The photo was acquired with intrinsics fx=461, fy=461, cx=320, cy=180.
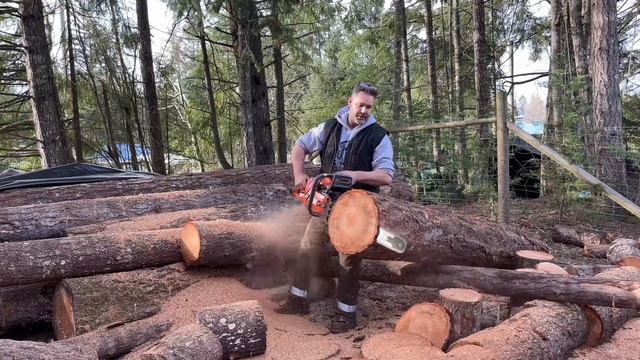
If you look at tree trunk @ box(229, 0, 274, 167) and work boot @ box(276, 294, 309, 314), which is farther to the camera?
tree trunk @ box(229, 0, 274, 167)

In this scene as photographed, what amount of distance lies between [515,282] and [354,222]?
129 cm

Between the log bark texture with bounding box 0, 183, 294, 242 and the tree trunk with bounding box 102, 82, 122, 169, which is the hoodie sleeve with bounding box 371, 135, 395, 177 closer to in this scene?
the log bark texture with bounding box 0, 183, 294, 242

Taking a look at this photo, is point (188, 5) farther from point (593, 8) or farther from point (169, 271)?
point (593, 8)

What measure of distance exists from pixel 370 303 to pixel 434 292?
0.61 metres

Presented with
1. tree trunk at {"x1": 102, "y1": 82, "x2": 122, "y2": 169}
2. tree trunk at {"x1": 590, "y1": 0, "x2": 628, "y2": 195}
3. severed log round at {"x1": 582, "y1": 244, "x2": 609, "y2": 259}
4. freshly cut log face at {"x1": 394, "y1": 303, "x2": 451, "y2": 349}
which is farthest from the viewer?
tree trunk at {"x1": 102, "y1": 82, "x2": 122, "y2": 169}

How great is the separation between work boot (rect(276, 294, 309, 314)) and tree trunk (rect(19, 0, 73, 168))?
7158 millimetres

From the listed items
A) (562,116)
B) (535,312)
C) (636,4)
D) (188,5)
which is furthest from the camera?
(636,4)

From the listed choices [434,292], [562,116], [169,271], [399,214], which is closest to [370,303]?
[434,292]

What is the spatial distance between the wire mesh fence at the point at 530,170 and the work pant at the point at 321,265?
150 inches

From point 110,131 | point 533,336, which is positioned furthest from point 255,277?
point 110,131

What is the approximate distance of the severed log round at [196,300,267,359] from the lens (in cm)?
278

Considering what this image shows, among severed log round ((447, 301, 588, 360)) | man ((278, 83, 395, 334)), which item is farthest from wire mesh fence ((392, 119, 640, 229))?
man ((278, 83, 395, 334))

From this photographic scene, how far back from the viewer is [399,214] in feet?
10.4

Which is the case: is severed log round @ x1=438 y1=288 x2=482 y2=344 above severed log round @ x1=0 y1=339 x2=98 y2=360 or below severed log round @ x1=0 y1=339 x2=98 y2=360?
below
